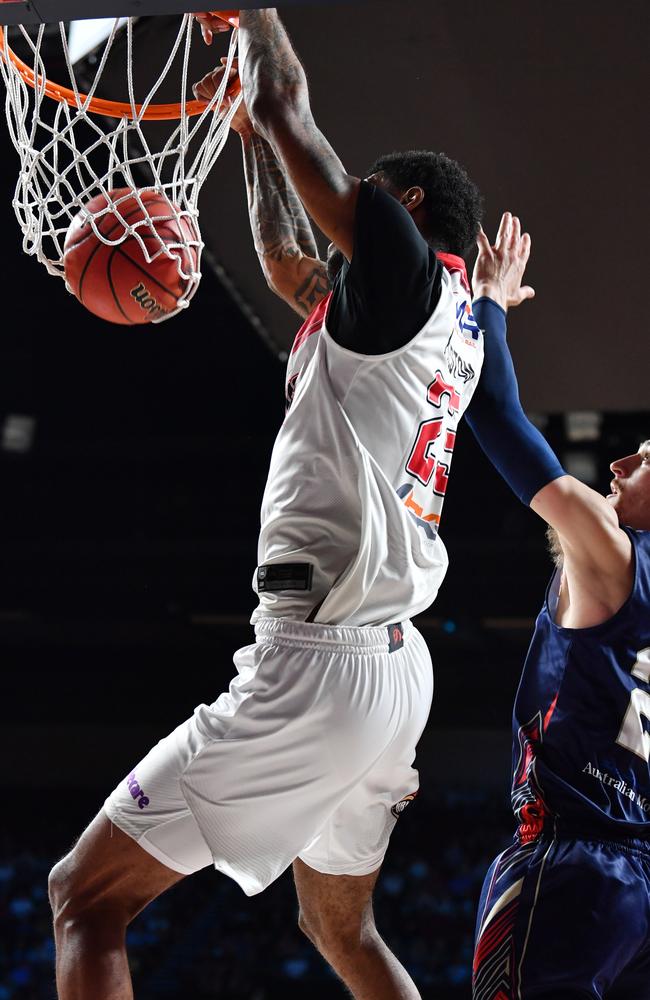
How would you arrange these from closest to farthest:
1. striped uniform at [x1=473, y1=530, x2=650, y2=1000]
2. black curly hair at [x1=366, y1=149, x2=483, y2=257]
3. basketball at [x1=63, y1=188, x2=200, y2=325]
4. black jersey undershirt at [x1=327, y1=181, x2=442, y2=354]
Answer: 1. striped uniform at [x1=473, y1=530, x2=650, y2=1000]
2. black jersey undershirt at [x1=327, y1=181, x2=442, y2=354]
3. black curly hair at [x1=366, y1=149, x2=483, y2=257]
4. basketball at [x1=63, y1=188, x2=200, y2=325]

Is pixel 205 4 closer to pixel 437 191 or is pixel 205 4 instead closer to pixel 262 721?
pixel 437 191

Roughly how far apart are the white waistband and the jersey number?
48 cm

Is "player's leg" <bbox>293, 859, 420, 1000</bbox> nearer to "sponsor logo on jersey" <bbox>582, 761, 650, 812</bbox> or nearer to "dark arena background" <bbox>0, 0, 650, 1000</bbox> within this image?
"sponsor logo on jersey" <bbox>582, 761, 650, 812</bbox>

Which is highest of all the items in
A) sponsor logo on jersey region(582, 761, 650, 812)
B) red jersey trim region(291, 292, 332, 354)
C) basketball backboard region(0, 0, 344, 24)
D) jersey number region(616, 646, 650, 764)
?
basketball backboard region(0, 0, 344, 24)

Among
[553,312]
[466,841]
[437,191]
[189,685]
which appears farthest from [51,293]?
[437,191]

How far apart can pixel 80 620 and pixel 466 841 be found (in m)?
3.09

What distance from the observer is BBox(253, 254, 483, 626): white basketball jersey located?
74.1 inches

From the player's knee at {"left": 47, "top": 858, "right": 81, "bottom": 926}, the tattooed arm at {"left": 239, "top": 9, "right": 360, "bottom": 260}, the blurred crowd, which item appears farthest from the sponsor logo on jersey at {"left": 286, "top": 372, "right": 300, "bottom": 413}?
the blurred crowd

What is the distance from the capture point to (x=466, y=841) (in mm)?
5797

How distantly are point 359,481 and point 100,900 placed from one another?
882 millimetres

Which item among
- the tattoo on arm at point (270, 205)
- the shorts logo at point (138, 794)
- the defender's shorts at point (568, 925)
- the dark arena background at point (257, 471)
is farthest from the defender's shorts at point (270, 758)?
the dark arena background at point (257, 471)

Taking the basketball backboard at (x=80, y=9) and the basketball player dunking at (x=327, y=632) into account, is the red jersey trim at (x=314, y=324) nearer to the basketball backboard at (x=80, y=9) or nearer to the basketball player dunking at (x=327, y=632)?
the basketball player dunking at (x=327, y=632)

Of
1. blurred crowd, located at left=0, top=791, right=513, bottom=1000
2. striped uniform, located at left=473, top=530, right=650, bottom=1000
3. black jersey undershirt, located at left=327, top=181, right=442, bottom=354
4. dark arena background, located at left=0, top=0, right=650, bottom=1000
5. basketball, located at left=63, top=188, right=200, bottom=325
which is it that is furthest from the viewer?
blurred crowd, located at left=0, top=791, right=513, bottom=1000

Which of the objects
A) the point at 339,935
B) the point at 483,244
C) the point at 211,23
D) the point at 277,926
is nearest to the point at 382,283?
the point at 483,244
